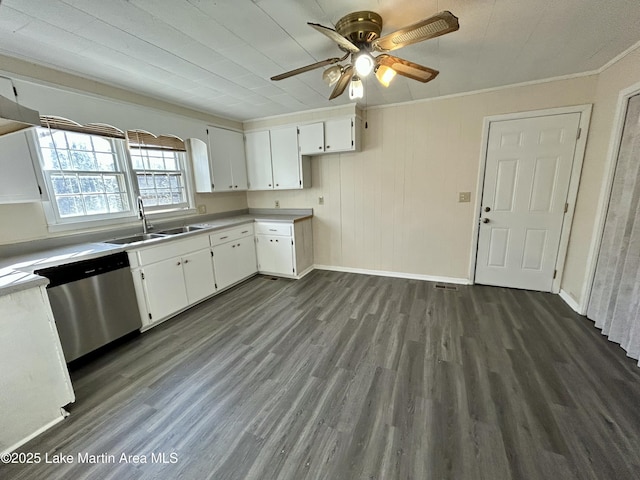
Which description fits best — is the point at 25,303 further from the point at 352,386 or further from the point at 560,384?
the point at 560,384

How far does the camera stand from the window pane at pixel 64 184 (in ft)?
7.93

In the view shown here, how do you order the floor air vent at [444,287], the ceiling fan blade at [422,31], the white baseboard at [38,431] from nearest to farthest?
the ceiling fan blade at [422,31] → the white baseboard at [38,431] → the floor air vent at [444,287]

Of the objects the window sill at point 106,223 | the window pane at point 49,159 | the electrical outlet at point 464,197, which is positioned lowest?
the window sill at point 106,223

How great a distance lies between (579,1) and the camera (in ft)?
4.99

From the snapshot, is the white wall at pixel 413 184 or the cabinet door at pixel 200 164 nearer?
the white wall at pixel 413 184

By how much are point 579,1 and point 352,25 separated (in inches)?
51.2

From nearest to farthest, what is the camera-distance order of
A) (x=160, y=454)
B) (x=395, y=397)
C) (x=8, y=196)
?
(x=160, y=454), (x=395, y=397), (x=8, y=196)

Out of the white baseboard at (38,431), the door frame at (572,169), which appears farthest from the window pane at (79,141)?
the door frame at (572,169)

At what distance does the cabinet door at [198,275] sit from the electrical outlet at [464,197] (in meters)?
3.21

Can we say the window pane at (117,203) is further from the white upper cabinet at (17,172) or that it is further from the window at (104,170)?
the white upper cabinet at (17,172)

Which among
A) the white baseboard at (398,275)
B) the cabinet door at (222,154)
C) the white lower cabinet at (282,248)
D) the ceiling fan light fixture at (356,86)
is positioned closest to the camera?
the ceiling fan light fixture at (356,86)

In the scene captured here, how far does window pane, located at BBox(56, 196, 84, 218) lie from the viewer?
246cm

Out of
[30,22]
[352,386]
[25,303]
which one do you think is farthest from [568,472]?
[30,22]

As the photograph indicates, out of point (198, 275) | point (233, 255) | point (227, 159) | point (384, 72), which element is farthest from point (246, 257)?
point (384, 72)
